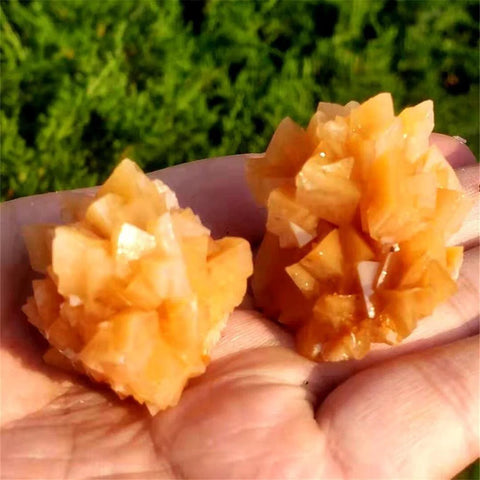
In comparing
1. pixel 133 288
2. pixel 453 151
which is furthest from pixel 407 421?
pixel 453 151

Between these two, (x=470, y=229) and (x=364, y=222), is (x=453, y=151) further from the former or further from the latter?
(x=364, y=222)

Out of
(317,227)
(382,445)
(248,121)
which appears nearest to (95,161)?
(248,121)

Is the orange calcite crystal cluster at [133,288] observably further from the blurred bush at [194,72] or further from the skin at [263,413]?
the blurred bush at [194,72]

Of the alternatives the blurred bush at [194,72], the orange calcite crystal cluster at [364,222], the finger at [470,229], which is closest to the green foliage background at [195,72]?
the blurred bush at [194,72]

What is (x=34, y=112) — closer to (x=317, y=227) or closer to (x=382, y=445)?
(x=317, y=227)

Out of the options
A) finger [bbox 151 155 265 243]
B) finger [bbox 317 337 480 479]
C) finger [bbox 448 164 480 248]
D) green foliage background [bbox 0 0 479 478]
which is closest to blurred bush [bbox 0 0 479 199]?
green foliage background [bbox 0 0 479 478]
